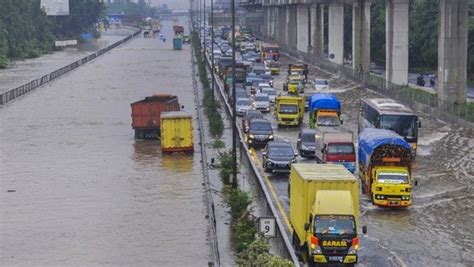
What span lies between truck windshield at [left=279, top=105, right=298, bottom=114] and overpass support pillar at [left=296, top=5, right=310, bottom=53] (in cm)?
6641

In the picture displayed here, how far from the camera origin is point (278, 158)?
35.1 m

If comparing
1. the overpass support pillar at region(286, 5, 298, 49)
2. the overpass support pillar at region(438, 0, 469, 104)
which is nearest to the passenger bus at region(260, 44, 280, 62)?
the overpass support pillar at region(286, 5, 298, 49)

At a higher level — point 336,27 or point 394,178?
point 336,27

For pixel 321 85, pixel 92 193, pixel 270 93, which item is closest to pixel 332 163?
pixel 92 193

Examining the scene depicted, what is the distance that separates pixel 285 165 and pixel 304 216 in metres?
12.4

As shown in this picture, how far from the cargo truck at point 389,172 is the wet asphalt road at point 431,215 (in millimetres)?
412

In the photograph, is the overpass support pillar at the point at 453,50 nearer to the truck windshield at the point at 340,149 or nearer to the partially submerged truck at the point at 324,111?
the partially submerged truck at the point at 324,111

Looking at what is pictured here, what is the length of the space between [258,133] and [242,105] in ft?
42.3

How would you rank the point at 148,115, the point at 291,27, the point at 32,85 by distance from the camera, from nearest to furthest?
the point at 148,115, the point at 32,85, the point at 291,27

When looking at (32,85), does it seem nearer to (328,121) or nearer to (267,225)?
(328,121)

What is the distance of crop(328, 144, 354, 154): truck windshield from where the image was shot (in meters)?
34.3

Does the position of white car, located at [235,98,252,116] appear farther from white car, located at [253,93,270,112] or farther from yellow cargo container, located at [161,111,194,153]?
yellow cargo container, located at [161,111,194,153]

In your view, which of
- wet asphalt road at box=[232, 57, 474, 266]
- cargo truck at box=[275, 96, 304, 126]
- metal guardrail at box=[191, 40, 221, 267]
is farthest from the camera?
cargo truck at box=[275, 96, 304, 126]

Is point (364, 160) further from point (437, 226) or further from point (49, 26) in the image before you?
point (49, 26)
